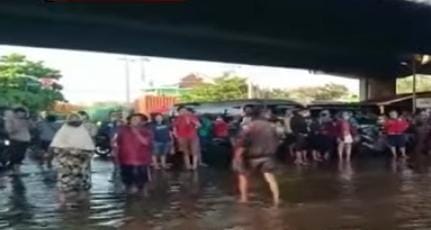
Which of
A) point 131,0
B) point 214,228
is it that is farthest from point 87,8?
point 214,228

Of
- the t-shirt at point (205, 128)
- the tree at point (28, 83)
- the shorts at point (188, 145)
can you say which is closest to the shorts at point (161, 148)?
the shorts at point (188, 145)

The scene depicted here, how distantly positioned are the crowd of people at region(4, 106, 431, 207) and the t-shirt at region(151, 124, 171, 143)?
0.02 m

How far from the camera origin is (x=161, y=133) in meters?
20.0

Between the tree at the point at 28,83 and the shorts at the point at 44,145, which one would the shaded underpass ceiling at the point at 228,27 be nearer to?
the shorts at the point at 44,145

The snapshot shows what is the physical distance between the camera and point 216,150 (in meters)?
24.1

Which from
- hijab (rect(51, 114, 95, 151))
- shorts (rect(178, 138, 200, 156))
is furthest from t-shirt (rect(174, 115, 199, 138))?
hijab (rect(51, 114, 95, 151))

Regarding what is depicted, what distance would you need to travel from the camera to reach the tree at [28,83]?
43.0 m

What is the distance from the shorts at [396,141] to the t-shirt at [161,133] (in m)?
8.21

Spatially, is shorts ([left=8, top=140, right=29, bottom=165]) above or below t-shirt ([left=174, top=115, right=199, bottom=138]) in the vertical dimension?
below

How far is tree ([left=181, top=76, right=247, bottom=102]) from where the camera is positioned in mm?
64750

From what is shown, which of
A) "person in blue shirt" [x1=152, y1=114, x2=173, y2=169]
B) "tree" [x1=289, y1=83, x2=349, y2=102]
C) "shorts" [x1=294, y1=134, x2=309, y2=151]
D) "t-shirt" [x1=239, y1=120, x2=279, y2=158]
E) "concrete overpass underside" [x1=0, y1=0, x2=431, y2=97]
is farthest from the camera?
"tree" [x1=289, y1=83, x2=349, y2=102]

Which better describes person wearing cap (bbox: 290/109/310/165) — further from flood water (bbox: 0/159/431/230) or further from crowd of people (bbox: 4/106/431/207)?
flood water (bbox: 0/159/431/230)

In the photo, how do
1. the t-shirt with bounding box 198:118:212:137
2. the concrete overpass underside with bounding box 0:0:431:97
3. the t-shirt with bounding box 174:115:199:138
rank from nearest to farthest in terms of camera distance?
the t-shirt with bounding box 174:115:199:138, the t-shirt with bounding box 198:118:212:137, the concrete overpass underside with bounding box 0:0:431:97

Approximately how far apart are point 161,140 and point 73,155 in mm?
6385
